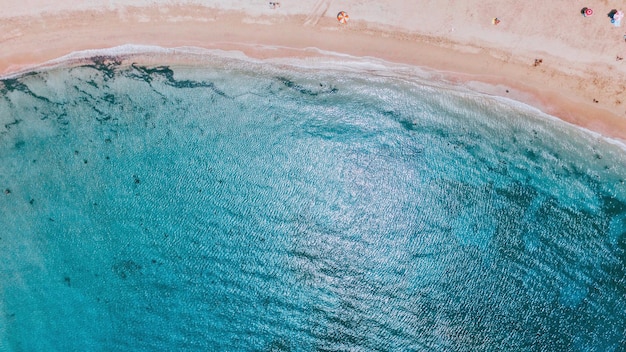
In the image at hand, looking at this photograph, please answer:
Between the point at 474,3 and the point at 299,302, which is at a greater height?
the point at 474,3

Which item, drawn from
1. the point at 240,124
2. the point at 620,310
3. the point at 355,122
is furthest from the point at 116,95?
the point at 620,310

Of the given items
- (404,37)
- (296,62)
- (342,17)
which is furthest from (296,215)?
(404,37)

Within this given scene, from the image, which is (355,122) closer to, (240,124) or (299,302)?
(240,124)

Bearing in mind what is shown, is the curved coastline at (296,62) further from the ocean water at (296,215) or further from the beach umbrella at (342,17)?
the beach umbrella at (342,17)

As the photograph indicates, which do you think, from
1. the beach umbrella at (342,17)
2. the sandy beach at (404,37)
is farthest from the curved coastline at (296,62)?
the beach umbrella at (342,17)

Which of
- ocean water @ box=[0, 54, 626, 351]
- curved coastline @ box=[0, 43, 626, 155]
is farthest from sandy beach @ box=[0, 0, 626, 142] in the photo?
ocean water @ box=[0, 54, 626, 351]

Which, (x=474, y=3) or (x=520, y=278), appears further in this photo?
(x=520, y=278)
